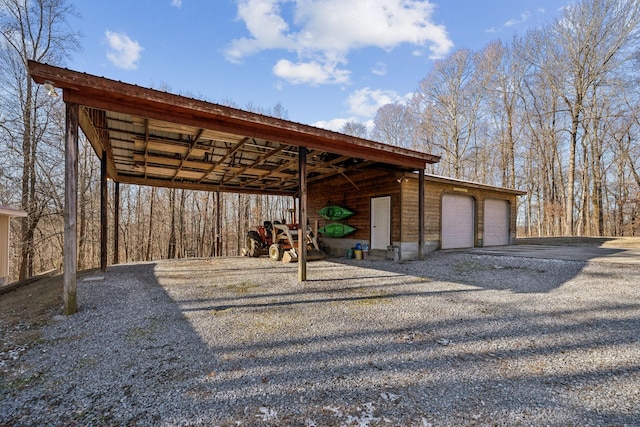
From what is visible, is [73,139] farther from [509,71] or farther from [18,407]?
[509,71]

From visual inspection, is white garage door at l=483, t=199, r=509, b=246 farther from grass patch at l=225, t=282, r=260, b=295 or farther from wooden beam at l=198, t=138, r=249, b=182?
wooden beam at l=198, t=138, r=249, b=182

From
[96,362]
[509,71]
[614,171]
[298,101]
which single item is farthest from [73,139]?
[614,171]

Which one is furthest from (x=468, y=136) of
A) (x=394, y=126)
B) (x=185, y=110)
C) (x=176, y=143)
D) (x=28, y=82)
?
(x=28, y=82)

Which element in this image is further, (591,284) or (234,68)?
(234,68)

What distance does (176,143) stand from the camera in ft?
20.2

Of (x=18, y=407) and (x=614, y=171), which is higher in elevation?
(x=614, y=171)

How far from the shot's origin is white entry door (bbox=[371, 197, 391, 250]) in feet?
28.5

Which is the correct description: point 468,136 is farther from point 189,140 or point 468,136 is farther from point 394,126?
point 189,140

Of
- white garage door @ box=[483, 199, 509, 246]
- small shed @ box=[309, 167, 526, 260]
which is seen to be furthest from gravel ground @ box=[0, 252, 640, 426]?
white garage door @ box=[483, 199, 509, 246]

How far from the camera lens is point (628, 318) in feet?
11.4

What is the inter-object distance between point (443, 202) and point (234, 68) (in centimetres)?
868

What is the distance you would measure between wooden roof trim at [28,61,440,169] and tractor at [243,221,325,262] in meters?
2.59

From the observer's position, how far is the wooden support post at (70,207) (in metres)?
3.64

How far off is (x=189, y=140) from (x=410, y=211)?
19.9 feet
